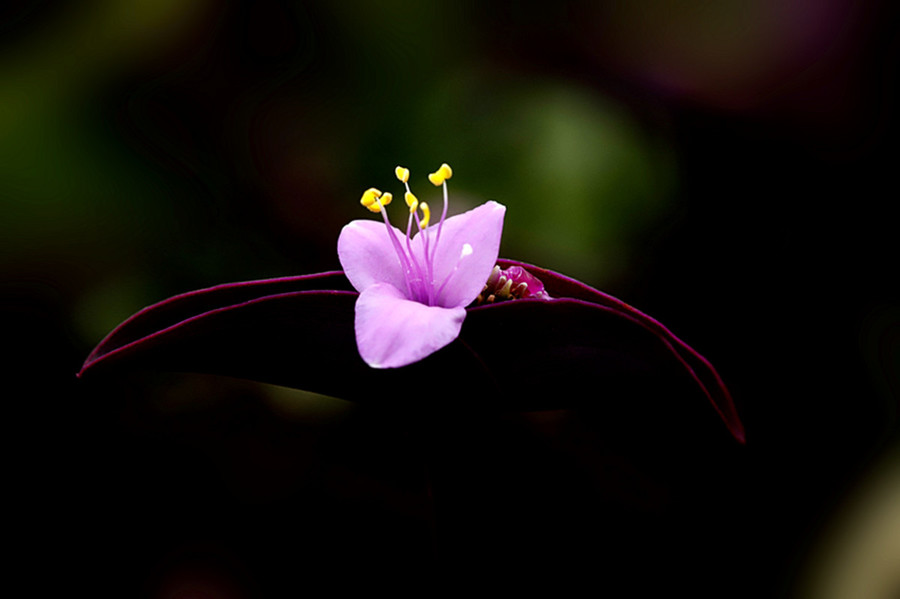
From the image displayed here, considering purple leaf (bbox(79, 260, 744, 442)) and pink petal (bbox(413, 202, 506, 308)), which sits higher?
pink petal (bbox(413, 202, 506, 308))

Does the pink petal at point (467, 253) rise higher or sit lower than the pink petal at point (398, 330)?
higher

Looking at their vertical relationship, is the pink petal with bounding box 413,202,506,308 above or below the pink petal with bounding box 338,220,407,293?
above

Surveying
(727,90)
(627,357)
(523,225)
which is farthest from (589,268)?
(627,357)

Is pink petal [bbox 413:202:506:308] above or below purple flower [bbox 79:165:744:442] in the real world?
above

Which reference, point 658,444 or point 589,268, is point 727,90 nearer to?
point 589,268
